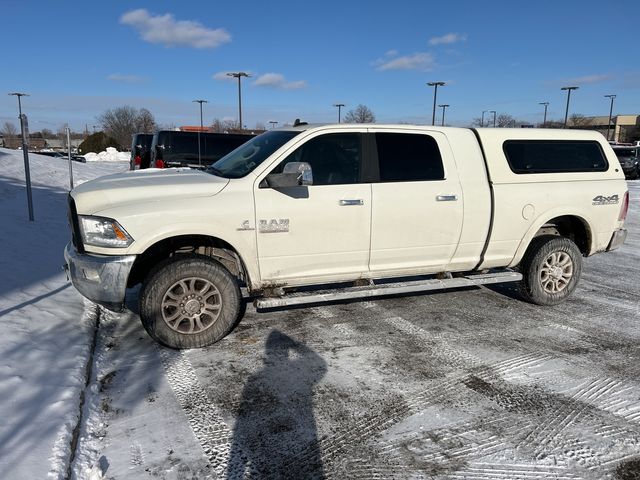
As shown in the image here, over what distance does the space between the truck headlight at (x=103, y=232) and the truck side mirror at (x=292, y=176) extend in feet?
4.28

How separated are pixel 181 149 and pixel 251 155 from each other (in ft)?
30.1

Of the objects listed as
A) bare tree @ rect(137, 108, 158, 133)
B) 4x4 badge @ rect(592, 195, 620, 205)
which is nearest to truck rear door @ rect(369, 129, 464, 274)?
4x4 badge @ rect(592, 195, 620, 205)

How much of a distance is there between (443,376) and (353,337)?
3.50 ft

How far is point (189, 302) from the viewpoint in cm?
438

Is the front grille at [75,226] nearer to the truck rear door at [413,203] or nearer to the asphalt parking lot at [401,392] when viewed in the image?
the asphalt parking lot at [401,392]

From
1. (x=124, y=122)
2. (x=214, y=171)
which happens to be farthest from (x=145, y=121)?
(x=214, y=171)

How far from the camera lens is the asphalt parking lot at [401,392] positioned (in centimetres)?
291

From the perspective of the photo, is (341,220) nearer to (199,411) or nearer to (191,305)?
(191,305)

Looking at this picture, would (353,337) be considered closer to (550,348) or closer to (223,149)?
(550,348)

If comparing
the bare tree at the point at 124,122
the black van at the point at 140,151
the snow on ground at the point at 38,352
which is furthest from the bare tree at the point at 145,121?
the snow on ground at the point at 38,352

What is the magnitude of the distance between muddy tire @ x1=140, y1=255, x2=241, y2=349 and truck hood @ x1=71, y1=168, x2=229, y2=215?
1.96ft

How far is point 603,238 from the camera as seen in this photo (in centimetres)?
593

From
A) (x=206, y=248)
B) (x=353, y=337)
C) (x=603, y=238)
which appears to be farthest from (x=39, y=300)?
(x=603, y=238)

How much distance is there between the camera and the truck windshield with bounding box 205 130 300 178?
469 centimetres
